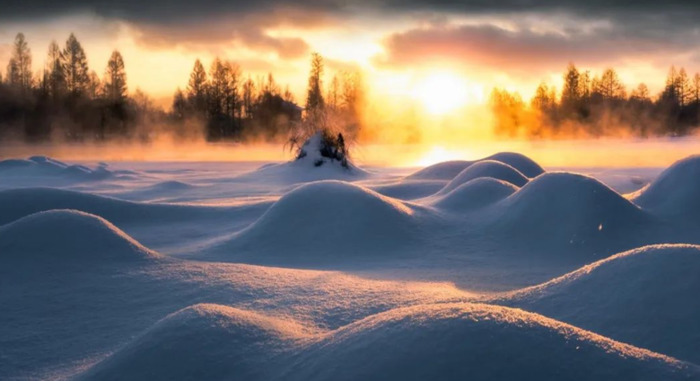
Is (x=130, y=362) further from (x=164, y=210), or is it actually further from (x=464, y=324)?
(x=164, y=210)

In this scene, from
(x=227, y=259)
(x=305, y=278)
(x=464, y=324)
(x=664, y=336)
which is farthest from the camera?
(x=227, y=259)

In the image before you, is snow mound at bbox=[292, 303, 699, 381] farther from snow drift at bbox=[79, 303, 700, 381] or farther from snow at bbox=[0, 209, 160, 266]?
snow at bbox=[0, 209, 160, 266]

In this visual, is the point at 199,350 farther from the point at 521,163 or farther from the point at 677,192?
the point at 521,163

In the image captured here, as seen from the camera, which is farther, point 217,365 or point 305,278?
point 305,278

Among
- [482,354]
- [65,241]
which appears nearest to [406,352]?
[482,354]

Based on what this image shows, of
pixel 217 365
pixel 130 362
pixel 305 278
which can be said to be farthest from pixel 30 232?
pixel 217 365

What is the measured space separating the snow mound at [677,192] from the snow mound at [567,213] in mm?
801

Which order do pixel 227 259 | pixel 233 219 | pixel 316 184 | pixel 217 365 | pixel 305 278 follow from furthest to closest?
pixel 233 219, pixel 316 184, pixel 227 259, pixel 305 278, pixel 217 365

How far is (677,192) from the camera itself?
816 centimetres

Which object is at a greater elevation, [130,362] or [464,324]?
[464,324]

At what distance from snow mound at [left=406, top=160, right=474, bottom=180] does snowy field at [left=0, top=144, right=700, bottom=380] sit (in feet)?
18.0

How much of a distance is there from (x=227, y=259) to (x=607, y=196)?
5.06m

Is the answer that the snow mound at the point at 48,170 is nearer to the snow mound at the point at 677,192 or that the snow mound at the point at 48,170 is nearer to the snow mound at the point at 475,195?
the snow mound at the point at 475,195

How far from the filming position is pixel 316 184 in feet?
24.8
